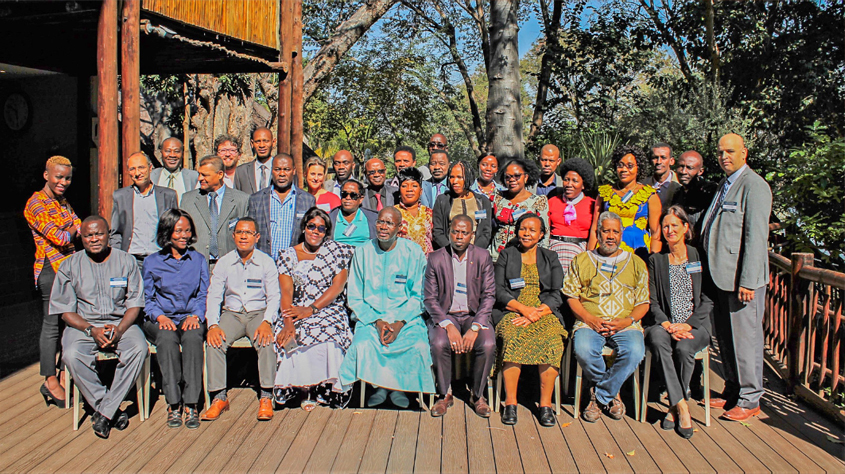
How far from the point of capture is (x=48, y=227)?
4.96 metres

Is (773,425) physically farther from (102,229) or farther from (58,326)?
(58,326)

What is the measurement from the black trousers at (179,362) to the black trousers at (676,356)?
3.12 metres

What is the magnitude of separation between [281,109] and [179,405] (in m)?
4.12

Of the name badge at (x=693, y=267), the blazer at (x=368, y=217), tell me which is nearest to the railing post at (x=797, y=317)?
the name badge at (x=693, y=267)

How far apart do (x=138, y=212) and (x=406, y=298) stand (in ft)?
7.26

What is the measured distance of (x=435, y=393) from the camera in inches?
183

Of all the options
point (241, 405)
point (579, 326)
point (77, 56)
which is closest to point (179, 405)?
point (241, 405)

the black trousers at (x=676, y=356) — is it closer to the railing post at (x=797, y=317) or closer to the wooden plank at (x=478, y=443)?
the railing post at (x=797, y=317)

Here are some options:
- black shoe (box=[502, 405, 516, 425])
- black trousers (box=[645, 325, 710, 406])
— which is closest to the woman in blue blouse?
black shoe (box=[502, 405, 516, 425])

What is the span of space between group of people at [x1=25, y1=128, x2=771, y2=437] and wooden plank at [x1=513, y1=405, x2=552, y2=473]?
116 mm

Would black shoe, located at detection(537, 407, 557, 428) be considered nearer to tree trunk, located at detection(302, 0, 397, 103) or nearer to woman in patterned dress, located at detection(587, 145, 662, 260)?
woman in patterned dress, located at detection(587, 145, 662, 260)

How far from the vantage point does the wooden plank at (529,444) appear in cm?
379

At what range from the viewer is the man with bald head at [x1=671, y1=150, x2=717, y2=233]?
5.33 meters

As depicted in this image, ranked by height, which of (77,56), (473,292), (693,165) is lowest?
(473,292)
